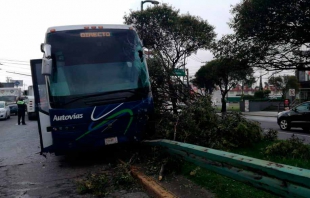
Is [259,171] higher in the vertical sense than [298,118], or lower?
higher

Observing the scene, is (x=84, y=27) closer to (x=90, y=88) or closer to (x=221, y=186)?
(x=90, y=88)

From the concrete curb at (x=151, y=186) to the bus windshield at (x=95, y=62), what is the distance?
6.82 ft

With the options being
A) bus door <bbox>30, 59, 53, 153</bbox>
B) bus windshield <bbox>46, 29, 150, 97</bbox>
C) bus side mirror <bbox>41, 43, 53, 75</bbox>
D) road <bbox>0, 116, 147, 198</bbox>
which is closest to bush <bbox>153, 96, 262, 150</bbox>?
bus windshield <bbox>46, 29, 150, 97</bbox>

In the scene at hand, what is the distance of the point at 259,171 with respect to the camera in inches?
146

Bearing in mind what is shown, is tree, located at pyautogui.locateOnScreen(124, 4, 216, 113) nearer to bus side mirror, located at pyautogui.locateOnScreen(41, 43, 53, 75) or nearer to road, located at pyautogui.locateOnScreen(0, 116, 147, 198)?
road, located at pyautogui.locateOnScreen(0, 116, 147, 198)

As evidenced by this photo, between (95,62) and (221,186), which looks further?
(95,62)

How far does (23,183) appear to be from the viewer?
21.5ft

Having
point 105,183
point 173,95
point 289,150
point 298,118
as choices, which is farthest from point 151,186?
point 298,118

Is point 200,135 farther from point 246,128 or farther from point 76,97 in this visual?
point 76,97

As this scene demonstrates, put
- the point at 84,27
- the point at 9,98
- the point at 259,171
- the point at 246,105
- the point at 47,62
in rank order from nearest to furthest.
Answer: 1. the point at 259,171
2. the point at 47,62
3. the point at 84,27
4. the point at 9,98
5. the point at 246,105

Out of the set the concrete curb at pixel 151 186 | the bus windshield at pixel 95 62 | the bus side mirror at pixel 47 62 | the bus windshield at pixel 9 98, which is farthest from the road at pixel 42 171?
the bus windshield at pixel 9 98

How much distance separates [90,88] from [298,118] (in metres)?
11.8

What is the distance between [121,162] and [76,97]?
171cm

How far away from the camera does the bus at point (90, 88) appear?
6.98m
